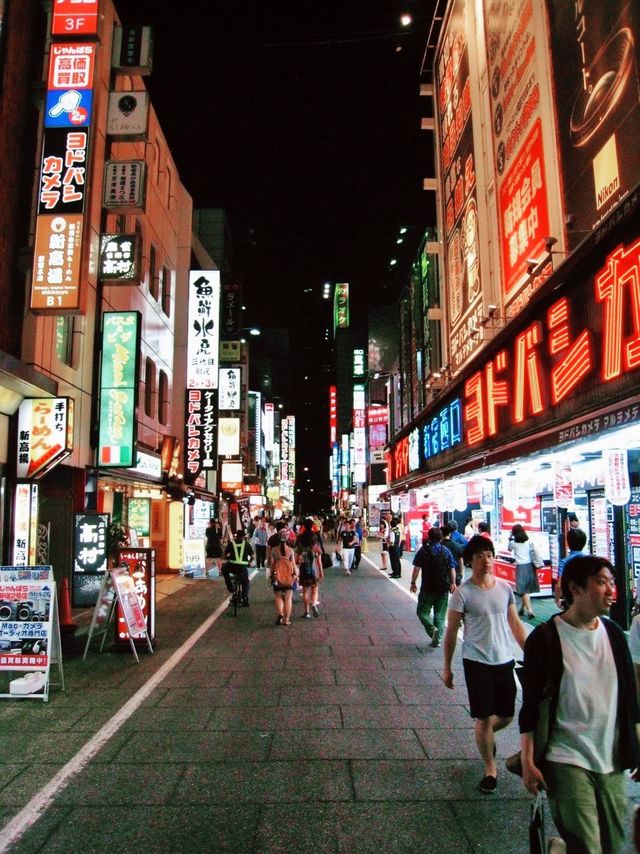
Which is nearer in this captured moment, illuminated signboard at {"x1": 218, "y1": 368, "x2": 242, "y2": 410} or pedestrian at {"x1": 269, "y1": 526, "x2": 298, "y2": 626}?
pedestrian at {"x1": 269, "y1": 526, "x2": 298, "y2": 626}

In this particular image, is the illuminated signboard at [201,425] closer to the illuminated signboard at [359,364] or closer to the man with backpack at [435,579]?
the man with backpack at [435,579]

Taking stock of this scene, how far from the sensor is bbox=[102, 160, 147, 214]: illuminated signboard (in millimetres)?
13633

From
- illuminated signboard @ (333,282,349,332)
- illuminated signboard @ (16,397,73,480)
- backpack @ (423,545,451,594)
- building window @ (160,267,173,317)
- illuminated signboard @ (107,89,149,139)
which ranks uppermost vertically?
illuminated signboard @ (333,282,349,332)

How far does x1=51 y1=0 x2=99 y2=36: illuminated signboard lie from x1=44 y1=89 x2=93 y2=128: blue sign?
4.24 feet

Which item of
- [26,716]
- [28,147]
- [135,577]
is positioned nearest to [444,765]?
[26,716]

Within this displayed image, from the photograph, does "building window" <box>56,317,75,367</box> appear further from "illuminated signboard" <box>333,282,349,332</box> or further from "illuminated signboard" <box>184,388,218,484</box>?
"illuminated signboard" <box>333,282,349,332</box>

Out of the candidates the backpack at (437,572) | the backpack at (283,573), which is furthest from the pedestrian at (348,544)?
the backpack at (437,572)

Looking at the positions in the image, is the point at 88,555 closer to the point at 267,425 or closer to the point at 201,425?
the point at 201,425

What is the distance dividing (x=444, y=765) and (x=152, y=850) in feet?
8.10

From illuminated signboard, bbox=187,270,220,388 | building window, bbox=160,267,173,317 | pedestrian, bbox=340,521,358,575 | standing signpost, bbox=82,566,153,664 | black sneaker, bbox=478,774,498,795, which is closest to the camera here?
black sneaker, bbox=478,774,498,795

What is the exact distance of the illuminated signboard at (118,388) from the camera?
15.0 m

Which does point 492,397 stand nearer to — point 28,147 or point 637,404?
point 637,404

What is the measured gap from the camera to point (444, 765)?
5.18 metres

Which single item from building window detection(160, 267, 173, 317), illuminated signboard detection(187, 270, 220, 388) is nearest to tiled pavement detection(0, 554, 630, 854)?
building window detection(160, 267, 173, 317)
